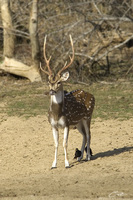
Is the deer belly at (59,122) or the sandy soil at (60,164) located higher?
the deer belly at (59,122)

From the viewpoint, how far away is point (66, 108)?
29.1 ft

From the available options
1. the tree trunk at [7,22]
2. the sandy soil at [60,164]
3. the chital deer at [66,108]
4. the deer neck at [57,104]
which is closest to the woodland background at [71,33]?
the tree trunk at [7,22]

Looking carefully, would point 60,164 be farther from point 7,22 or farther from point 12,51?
point 7,22

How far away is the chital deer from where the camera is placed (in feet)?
27.6

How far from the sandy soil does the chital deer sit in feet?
1.61

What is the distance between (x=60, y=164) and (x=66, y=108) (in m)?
1.05

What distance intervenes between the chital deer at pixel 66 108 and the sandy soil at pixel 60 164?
0.49 meters

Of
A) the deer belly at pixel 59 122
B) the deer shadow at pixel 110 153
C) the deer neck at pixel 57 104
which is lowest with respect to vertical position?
the deer shadow at pixel 110 153

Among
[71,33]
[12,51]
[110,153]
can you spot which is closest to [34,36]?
[12,51]

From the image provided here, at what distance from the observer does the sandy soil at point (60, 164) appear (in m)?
7.10

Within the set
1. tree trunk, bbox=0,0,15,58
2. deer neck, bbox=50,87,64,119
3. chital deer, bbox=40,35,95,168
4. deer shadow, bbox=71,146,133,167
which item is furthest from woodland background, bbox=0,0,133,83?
deer neck, bbox=50,87,64,119

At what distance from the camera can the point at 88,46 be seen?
56.3 ft

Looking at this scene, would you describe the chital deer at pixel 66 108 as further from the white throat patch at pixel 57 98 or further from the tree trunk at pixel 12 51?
the tree trunk at pixel 12 51

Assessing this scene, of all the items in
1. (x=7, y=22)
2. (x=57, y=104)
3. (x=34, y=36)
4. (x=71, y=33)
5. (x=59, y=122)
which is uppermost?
(x=7, y=22)
